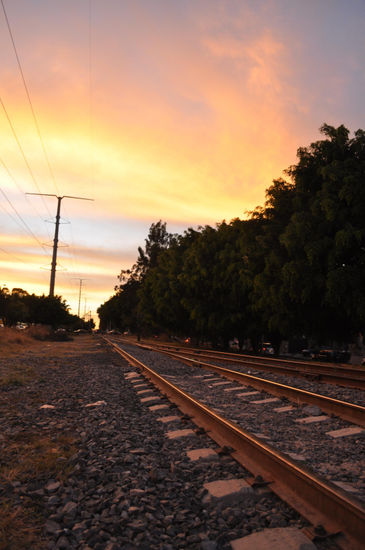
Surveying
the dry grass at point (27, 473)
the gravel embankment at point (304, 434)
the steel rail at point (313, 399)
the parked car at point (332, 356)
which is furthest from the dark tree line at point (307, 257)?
the dry grass at point (27, 473)

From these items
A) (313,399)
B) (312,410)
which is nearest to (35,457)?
(312,410)

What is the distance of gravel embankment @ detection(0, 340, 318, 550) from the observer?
3449mm

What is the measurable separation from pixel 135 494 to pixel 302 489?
1.51 metres

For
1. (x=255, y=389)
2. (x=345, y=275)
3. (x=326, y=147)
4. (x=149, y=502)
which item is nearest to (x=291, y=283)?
(x=345, y=275)

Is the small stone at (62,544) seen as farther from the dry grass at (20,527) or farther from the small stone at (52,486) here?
the small stone at (52,486)

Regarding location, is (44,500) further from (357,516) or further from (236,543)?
(357,516)

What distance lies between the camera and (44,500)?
416cm

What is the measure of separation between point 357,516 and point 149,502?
1.79 metres

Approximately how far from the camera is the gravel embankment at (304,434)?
16.2 ft

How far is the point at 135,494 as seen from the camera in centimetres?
420

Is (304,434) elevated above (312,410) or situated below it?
below

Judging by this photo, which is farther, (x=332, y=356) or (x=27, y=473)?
(x=332, y=356)

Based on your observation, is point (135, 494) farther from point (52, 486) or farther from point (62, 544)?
point (62, 544)

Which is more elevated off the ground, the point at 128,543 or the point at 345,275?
the point at 345,275
